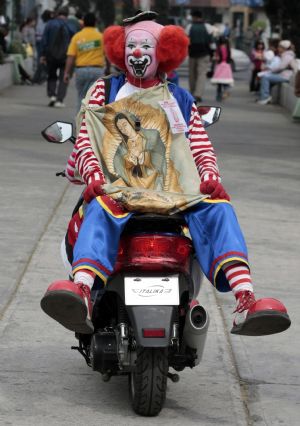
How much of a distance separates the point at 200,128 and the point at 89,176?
68 centimetres

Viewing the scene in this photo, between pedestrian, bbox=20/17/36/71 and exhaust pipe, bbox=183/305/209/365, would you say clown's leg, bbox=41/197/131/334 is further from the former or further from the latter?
pedestrian, bbox=20/17/36/71

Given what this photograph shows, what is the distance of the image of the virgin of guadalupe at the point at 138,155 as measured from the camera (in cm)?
592

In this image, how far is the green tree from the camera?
29516 millimetres

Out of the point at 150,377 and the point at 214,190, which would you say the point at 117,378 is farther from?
the point at 214,190

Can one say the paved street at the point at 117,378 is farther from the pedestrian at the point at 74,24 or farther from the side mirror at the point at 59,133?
the pedestrian at the point at 74,24

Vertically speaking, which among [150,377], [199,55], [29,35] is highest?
[150,377]

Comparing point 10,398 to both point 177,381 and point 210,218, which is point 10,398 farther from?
point 210,218

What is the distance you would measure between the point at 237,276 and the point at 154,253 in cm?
38

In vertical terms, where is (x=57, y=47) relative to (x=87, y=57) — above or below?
below

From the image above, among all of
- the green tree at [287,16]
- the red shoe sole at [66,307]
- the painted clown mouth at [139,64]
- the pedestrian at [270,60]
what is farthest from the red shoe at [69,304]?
the green tree at [287,16]

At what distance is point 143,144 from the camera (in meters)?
5.98

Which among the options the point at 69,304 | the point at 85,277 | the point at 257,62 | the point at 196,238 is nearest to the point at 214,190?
the point at 196,238

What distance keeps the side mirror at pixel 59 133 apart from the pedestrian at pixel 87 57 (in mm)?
12437

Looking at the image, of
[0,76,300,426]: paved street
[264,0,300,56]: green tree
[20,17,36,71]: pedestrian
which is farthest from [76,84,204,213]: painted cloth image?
[20,17,36,71]: pedestrian
